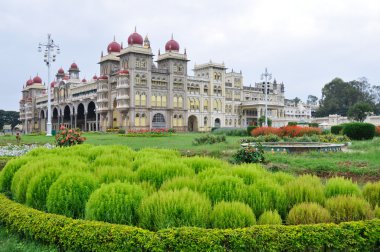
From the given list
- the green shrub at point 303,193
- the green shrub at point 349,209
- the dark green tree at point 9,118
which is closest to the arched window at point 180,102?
the green shrub at point 303,193

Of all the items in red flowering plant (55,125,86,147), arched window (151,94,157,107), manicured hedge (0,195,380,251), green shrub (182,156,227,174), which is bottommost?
manicured hedge (0,195,380,251)

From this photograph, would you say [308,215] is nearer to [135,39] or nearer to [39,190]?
[39,190]

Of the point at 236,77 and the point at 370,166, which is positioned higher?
the point at 236,77

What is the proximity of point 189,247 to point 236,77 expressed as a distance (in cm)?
6799

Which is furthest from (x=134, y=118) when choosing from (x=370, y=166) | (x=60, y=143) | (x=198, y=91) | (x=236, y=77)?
(x=370, y=166)

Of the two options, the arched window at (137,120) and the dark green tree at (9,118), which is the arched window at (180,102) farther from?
the dark green tree at (9,118)

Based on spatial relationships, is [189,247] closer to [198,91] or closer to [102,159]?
[102,159]

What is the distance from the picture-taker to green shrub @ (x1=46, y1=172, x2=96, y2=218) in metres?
5.09

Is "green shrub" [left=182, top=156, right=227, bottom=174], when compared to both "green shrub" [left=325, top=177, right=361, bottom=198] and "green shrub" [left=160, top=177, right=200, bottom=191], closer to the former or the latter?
"green shrub" [left=160, top=177, right=200, bottom=191]

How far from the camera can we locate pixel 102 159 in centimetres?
705

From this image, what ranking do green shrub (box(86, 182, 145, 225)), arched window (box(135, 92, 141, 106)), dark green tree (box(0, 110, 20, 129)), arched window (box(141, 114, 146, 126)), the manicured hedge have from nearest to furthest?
the manicured hedge
green shrub (box(86, 182, 145, 225))
arched window (box(135, 92, 141, 106))
arched window (box(141, 114, 146, 126))
dark green tree (box(0, 110, 20, 129))

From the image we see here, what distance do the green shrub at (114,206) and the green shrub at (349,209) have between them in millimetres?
2462

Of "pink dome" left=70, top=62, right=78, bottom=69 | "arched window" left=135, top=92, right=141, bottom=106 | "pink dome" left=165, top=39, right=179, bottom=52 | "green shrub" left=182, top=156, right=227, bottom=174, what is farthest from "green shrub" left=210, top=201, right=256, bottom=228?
"pink dome" left=70, top=62, right=78, bottom=69

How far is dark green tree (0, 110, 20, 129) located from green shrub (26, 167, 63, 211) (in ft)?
322
